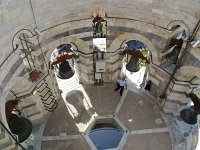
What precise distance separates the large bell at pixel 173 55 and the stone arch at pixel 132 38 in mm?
626

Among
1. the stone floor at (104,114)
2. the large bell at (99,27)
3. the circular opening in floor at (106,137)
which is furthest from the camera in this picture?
the stone floor at (104,114)

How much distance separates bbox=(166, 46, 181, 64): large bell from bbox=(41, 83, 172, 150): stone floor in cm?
382

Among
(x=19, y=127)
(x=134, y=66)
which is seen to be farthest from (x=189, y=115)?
(x=19, y=127)

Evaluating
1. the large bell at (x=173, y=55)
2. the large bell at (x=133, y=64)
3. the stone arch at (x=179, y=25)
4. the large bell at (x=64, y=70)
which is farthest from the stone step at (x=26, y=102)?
the stone arch at (x=179, y=25)

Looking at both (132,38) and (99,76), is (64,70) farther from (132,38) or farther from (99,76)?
(132,38)

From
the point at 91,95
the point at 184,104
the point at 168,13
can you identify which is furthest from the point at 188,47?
the point at 91,95

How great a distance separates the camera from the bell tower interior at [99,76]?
1314 cm

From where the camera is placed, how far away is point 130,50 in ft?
54.6

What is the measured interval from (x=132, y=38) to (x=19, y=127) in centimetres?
753

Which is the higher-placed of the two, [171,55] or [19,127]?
[171,55]

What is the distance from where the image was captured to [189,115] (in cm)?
1633

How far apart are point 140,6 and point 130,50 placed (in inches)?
133

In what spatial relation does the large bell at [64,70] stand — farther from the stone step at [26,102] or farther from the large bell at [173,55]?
the large bell at [173,55]

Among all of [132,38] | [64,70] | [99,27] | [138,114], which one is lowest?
[138,114]
